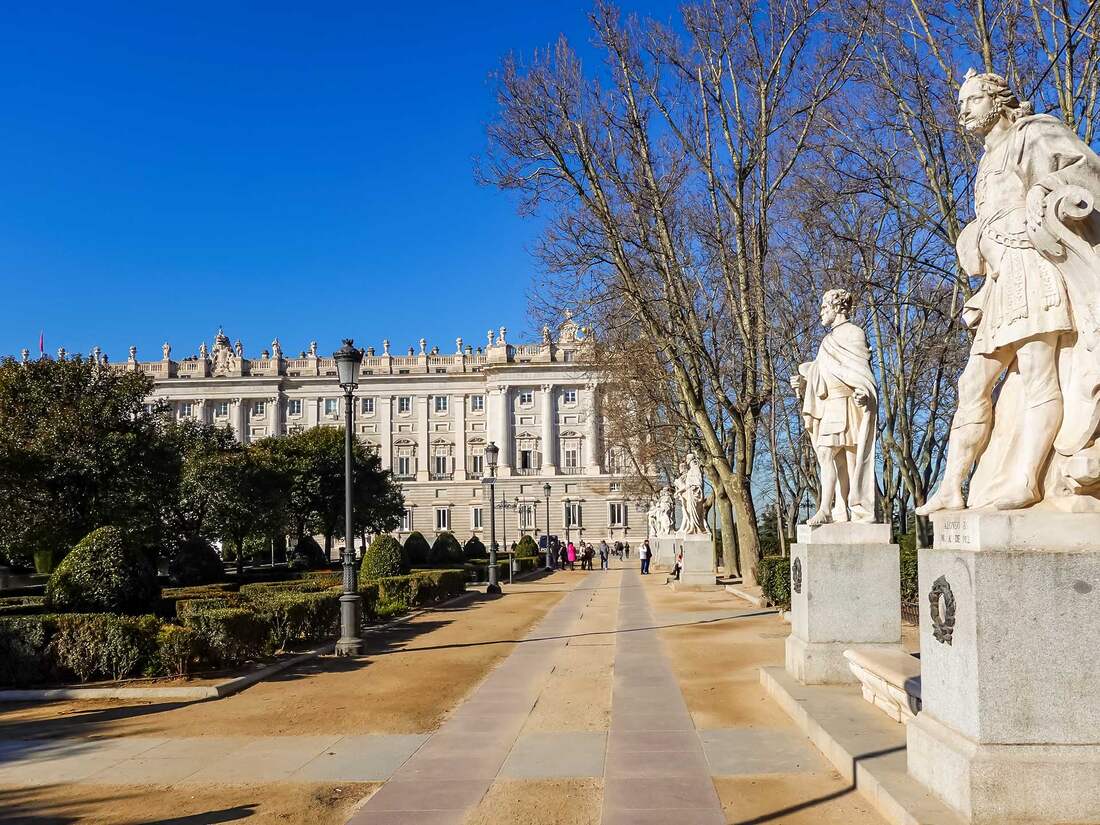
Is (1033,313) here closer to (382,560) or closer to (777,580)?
(777,580)

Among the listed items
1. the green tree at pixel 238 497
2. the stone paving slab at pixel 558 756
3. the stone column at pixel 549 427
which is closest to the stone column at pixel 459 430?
the stone column at pixel 549 427

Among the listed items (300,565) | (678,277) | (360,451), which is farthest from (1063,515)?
(360,451)

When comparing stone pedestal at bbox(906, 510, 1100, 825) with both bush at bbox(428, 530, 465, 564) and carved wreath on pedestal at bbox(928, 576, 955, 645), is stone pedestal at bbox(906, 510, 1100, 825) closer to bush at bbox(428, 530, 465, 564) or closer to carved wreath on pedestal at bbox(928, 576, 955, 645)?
carved wreath on pedestal at bbox(928, 576, 955, 645)

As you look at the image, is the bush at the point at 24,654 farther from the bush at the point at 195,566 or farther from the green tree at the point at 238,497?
the green tree at the point at 238,497

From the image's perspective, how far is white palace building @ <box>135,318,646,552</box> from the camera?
9581cm

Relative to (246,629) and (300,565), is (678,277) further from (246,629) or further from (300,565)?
(300,565)

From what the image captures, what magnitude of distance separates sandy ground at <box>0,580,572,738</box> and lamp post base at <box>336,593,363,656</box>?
25 centimetres

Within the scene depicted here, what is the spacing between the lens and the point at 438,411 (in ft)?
327

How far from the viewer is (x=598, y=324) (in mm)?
21828

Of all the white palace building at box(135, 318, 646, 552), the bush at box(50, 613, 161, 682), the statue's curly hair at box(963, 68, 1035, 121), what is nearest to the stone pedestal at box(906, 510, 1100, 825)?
the statue's curly hair at box(963, 68, 1035, 121)

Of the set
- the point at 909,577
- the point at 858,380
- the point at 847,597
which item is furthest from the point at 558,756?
the point at 909,577

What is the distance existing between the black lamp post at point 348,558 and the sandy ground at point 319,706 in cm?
33

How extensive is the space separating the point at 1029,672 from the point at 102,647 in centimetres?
1030

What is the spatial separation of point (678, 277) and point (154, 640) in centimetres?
1356
